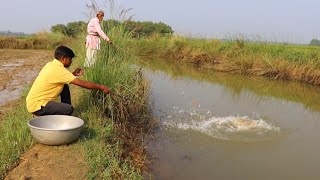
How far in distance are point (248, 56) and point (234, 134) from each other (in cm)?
890

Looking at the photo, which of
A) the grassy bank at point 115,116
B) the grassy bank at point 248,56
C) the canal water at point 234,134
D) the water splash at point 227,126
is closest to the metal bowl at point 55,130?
the grassy bank at point 115,116

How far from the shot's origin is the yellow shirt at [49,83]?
4492 mm

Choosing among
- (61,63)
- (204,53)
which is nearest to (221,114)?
(61,63)

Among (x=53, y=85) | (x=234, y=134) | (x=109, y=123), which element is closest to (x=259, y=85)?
(x=234, y=134)

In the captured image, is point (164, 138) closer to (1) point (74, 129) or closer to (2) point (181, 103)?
(1) point (74, 129)

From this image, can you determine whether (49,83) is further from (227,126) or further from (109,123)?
(227,126)

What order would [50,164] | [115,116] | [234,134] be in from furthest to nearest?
[234,134] → [115,116] → [50,164]

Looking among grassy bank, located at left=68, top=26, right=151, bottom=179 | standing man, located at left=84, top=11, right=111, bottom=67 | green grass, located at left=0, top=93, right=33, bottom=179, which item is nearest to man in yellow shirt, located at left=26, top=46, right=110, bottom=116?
green grass, located at left=0, top=93, right=33, bottom=179

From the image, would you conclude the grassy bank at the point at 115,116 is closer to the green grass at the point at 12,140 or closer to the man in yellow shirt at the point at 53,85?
the man in yellow shirt at the point at 53,85

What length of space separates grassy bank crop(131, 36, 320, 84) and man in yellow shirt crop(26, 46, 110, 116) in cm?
529

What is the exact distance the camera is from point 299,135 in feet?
21.6

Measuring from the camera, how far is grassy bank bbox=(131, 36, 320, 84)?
12.8 meters

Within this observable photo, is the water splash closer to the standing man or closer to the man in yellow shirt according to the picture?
the standing man

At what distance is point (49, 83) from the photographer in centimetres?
457
